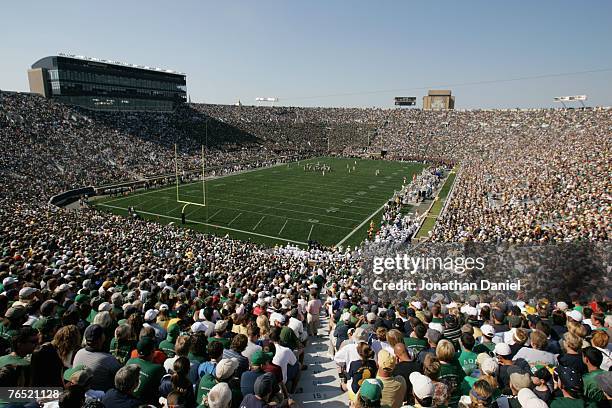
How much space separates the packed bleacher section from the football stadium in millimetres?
33

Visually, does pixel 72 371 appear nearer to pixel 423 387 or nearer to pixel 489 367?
pixel 423 387

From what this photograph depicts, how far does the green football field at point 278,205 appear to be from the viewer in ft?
81.1

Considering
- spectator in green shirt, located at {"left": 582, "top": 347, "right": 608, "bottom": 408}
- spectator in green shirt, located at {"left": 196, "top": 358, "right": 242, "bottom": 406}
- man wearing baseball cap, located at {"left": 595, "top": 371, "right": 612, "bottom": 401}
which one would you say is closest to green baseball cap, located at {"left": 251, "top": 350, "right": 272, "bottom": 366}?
spectator in green shirt, located at {"left": 196, "top": 358, "right": 242, "bottom": 406}

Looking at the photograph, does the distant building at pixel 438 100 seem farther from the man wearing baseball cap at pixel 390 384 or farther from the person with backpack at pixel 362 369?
the man wearing baseball cap at pixel 390 384

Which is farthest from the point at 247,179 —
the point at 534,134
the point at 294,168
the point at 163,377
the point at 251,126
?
the point at 534,134

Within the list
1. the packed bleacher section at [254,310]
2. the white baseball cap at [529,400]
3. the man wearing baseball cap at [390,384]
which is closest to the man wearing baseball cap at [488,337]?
the packed bleacher section at [254,310]

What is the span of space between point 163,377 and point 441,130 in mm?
76151

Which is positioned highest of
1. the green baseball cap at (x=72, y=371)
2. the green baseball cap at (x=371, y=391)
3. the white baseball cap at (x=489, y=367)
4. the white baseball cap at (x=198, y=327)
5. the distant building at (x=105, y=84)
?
the distant building at (x=105, y=84)

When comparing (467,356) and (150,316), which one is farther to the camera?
(150,316)

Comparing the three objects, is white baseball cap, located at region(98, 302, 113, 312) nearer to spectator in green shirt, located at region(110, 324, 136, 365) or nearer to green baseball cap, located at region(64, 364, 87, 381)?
spectator in green shirt, located at region(110, 324, 136, 365)

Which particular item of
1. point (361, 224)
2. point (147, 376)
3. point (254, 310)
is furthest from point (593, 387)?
point (361, 224)

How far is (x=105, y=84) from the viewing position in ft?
176

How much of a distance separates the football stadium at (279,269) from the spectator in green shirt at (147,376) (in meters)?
0.01

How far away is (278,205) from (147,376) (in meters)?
27.6
